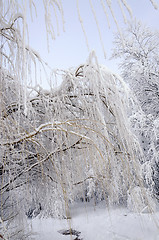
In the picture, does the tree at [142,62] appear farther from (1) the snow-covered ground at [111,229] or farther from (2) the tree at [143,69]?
(1) the snow-covered ground at [111,229]

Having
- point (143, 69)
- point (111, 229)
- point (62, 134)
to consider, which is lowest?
point (111, 229)

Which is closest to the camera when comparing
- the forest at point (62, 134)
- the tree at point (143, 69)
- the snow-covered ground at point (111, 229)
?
the forest at point (62, 134)

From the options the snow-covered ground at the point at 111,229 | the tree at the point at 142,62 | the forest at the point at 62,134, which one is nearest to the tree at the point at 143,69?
the tree at the point at 142,62

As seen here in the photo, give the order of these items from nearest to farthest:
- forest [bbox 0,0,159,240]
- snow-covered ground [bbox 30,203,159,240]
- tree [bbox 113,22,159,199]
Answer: forest [bbox 0,0,159,240] → snow-covered ground [bbox 30,203,159,240] → tree [bbox 113,22,159,199]

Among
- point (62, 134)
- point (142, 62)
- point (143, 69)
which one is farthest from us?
point (142, 62)

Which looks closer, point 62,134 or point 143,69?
point 62,134

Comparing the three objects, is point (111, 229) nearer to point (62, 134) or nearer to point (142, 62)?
point (62, 134)

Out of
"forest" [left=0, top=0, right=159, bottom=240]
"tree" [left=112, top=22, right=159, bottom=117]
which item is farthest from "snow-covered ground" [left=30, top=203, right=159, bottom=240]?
"tree" [left=112, top=22, right=159, bottom=117]

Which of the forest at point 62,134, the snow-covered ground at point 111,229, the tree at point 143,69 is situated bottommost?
the snow-covered ground at point 111,229

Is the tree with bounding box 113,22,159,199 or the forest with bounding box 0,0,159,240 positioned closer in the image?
the forest with bounding box 0,0,159,240

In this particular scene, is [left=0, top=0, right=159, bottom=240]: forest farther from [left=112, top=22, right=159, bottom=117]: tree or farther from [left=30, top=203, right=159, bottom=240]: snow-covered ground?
[left=112, top=22, right=159, bottom=117]: tree

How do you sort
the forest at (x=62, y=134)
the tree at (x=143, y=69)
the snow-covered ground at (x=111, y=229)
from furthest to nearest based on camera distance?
the tree at (x=143, y=69)
the snow-covered ground at (x=111, y=229)
the forest at (x=62, y=134)

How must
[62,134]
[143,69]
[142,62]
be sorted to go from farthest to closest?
[142,62]
[143,69]
[62,134]

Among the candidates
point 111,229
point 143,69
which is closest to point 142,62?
point 143,69
